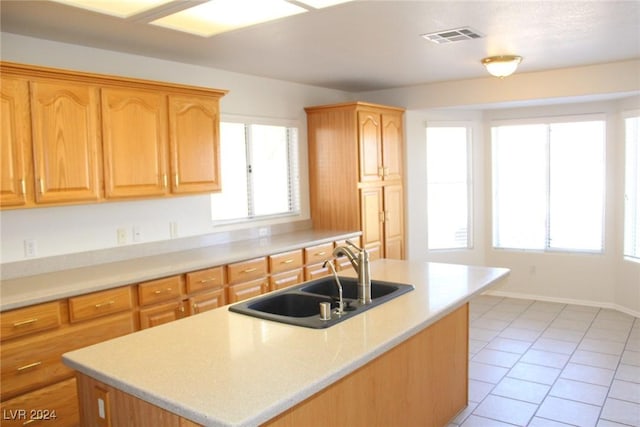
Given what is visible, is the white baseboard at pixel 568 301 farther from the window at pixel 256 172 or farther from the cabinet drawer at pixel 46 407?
the cabinet drawer at pixel 46 407

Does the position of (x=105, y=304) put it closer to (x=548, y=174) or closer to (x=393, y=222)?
(x=393, y=222)

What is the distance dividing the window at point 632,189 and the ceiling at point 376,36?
1028mm

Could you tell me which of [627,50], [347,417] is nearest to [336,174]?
[627,50]

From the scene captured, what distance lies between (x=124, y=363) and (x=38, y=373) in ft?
4.22

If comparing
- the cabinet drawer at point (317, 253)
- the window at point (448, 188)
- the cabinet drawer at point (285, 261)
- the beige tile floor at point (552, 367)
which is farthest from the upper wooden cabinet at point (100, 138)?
the window at point (448, 188)

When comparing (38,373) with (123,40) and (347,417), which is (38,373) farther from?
(123,40)

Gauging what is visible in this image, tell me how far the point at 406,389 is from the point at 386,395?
0.23 meters

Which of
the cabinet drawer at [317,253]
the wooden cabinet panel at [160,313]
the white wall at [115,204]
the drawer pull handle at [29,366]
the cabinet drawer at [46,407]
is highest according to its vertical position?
the white wall at [115,204]

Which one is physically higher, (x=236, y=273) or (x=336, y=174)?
(x=336, y=174)

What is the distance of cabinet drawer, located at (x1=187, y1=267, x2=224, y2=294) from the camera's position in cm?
353

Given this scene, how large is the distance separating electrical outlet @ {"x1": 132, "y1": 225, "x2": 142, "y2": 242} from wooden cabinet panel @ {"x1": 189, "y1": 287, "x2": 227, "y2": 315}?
0.71 m

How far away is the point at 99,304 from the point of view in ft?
9.82

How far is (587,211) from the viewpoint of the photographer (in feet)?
19.1

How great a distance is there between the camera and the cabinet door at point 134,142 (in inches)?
131
